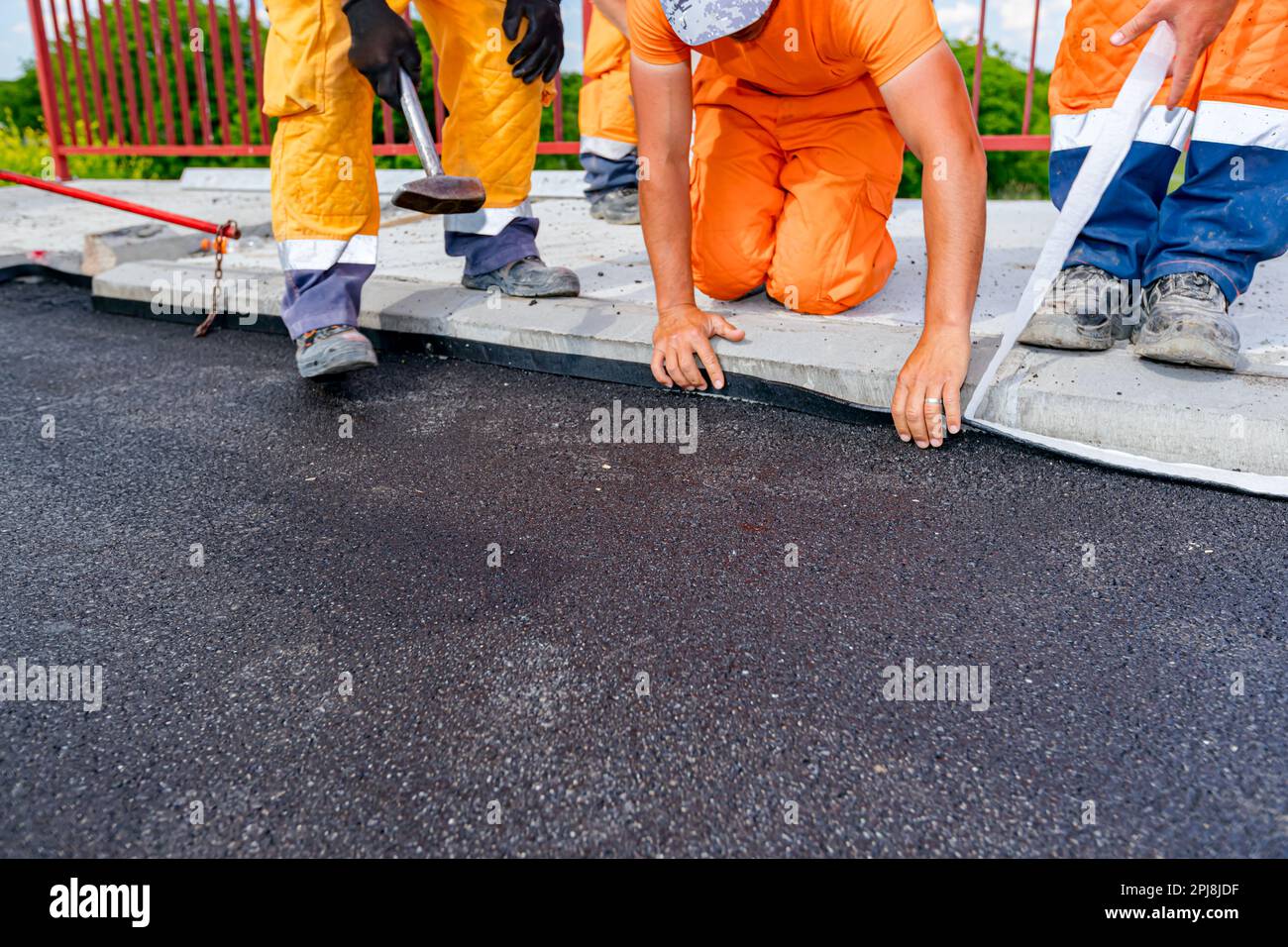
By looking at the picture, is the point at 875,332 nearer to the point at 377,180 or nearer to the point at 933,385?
the point at 933,385

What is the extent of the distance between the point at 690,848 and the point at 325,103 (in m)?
2.13

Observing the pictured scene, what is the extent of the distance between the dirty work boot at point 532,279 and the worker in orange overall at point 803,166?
1.27ft

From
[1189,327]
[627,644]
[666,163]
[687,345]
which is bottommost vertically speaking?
[627,644]

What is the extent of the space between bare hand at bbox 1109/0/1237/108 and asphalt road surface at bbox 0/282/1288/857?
819 millimetres

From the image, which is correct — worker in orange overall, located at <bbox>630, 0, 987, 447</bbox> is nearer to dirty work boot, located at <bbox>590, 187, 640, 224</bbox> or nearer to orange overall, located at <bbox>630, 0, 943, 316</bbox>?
orange overall, located at <bbox>630, 0, 943, 316</bbox>

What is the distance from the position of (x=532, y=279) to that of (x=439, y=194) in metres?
0.60

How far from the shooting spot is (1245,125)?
209 cm

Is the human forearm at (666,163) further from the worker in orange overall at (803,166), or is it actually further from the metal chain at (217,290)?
the metal chain at (217,290)

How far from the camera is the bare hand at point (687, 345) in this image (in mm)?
2355

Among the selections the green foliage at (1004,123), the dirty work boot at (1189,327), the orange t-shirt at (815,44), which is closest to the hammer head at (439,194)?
the orange t-shirt at (815,44)

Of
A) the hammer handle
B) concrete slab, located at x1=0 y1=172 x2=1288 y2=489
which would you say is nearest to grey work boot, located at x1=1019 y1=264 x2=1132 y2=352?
concrete slab, located at x1=0 y1=172 x2=1288 y2=489

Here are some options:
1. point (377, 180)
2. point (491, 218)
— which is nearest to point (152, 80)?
point (377, 180)
